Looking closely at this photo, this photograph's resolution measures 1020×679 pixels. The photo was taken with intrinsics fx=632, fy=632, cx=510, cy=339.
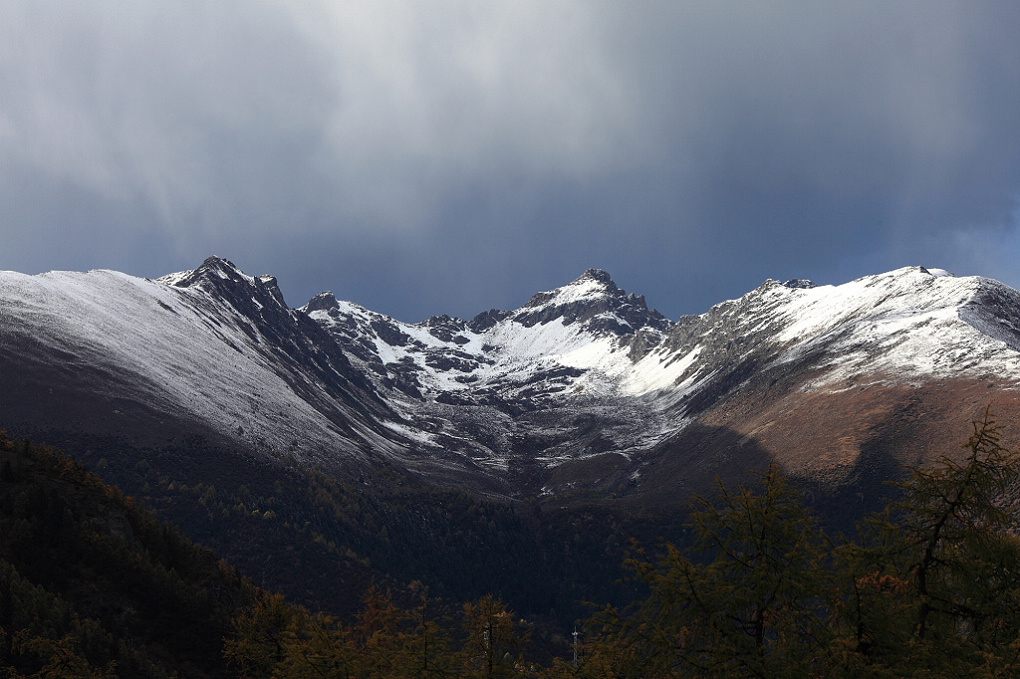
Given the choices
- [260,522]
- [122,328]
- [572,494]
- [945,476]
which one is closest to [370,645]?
[945,476]

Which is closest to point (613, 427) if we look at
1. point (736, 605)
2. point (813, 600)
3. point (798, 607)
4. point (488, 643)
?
point (488, 643)

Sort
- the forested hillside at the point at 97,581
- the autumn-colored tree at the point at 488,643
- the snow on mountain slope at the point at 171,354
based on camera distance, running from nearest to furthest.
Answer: the autumn-colored tree at the point at 488,643
the forested hillside at the point at 97,581
the snow on mountain slope at the point at 171,354

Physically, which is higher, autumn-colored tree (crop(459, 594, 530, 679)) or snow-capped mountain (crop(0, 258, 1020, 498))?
snow-capped mountain (crop(0, 258, 1020, 498))

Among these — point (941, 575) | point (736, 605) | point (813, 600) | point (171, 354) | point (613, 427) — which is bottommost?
point (736, 605)

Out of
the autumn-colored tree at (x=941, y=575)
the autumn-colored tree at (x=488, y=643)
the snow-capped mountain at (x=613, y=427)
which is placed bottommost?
the autumn-colored tree at (x=488, y=643)

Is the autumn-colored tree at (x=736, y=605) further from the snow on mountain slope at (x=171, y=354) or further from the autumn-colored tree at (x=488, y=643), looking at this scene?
the snow on mountain slope at (x=171, y=354)

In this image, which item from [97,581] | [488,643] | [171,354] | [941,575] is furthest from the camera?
[171,354]

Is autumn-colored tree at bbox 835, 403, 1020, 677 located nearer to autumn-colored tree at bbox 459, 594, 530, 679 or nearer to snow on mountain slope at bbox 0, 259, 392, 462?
autumn-colored tree at bbox 459, 594, 530, 679

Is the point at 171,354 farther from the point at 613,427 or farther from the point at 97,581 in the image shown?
the point at 613,427

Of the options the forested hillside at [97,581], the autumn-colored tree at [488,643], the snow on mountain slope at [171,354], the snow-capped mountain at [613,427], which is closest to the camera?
the autumn-colored tree at [488,643]

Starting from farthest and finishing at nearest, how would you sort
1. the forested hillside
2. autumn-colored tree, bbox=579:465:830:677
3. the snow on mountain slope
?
the snow on mountain slope
the forested hillside
autumn-colored tree, bbox=579:465:830:677

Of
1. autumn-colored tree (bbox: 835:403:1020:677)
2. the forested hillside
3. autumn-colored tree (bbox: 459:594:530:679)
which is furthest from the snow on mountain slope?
autumn-colored tree (bbox: 835:403:1020:677)

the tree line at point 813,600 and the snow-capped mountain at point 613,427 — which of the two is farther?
the snow-capped mountain at point 613,427

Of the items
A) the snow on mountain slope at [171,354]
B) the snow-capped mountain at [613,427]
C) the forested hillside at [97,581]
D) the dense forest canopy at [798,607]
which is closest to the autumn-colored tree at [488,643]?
the dense forest canopy at [798,607]
